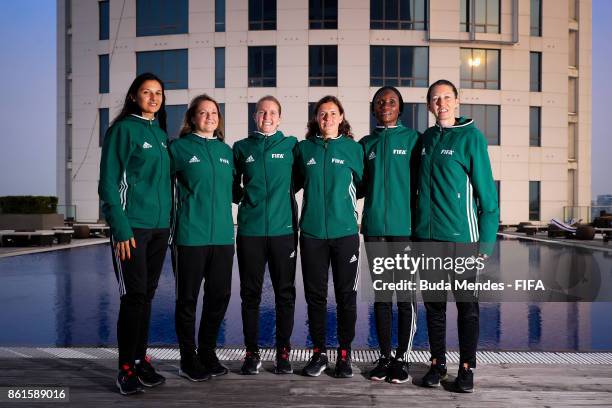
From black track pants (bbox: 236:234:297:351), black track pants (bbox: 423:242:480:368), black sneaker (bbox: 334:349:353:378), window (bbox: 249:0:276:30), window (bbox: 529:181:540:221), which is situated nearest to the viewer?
black track pants (bbox: 423:242:480:368)

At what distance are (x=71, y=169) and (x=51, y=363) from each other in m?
31.0

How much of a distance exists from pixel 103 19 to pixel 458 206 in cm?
3248

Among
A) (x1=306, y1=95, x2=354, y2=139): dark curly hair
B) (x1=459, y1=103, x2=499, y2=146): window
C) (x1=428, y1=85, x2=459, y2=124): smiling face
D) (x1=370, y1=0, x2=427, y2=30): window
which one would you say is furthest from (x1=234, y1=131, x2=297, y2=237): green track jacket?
(x1=459, y1=103, x2=499, y2=146): window

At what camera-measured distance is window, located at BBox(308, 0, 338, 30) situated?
2883 centimetres

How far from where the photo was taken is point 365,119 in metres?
28.5

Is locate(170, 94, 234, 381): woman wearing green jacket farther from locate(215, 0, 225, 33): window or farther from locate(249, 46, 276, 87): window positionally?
locate(215, 0, 225, 33): window

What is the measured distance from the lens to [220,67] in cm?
2947

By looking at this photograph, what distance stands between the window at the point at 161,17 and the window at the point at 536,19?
1943cm

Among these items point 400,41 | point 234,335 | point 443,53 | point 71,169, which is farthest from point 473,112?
point 234,335

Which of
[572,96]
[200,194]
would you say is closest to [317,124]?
[200,194]

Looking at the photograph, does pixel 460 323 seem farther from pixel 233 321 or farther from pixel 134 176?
pixel 233 321

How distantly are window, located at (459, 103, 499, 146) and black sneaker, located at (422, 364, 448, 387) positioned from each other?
89.1ft

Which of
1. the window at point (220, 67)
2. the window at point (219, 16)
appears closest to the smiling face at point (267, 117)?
the window at point (220, 67)

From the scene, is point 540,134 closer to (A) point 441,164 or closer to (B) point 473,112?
(B) point 473,112
